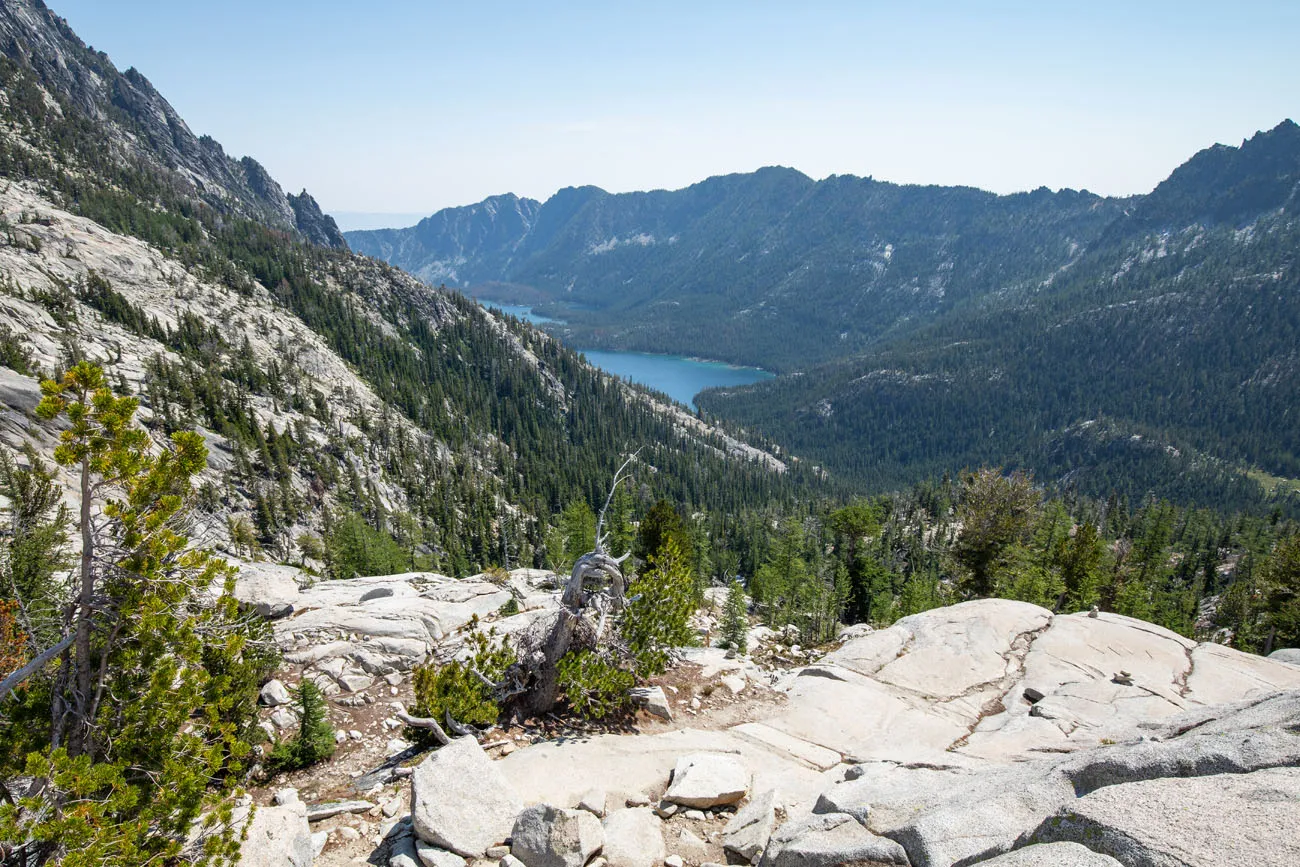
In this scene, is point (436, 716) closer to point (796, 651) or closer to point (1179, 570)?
point (796, 651)

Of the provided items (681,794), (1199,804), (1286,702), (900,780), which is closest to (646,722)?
(681,794)

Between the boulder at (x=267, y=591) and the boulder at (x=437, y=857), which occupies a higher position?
the boulder at (x=437, y=857)

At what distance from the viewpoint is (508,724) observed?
47.6 feet

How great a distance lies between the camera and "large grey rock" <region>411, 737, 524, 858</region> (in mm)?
9508

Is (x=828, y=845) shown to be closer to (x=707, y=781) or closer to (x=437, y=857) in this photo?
(x=707, y=781)

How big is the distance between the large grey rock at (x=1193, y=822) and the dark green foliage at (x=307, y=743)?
13847 mm

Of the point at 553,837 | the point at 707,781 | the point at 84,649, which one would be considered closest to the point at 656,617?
the point at 707,781

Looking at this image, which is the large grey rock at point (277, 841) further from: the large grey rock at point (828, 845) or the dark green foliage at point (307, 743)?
the large grey rock at point (828, 845)

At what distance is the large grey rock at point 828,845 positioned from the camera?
773 cm

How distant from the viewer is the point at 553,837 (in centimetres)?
904

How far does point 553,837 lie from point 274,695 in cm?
1128

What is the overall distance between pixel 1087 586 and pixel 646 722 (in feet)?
156

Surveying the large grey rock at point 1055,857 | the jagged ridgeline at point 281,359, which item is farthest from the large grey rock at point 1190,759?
the jagged ridgeline at point 281,359

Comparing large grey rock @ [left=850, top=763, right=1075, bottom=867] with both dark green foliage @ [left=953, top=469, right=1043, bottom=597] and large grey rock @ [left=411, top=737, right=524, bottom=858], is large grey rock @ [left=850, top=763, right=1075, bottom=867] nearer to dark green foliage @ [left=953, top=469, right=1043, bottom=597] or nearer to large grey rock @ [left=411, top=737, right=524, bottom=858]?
large grey rock @ [left=411, top=737, right=524, bottom=858]
